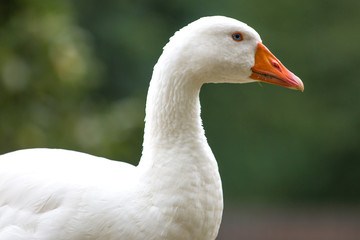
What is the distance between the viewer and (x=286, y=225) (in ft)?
24.5

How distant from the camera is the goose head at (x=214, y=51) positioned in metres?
2.40

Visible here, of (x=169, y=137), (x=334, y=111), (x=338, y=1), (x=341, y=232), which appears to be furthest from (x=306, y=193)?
(x=169, y=137)

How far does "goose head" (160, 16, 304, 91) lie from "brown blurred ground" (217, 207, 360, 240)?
5028 millimetres

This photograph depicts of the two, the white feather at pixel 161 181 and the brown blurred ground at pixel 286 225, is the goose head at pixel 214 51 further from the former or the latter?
the brown blurred ground at pixel 286 225

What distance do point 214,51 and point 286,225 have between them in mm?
5490

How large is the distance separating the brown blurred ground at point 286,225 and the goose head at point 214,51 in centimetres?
503

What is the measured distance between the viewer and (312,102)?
9875mm

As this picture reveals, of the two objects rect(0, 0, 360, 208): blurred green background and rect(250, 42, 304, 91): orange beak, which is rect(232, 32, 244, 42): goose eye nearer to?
rect(250, 42, 304, 91): orange beak

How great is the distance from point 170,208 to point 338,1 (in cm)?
881

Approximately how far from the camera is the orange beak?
8.29 ft

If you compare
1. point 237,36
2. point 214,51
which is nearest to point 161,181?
point 214,51

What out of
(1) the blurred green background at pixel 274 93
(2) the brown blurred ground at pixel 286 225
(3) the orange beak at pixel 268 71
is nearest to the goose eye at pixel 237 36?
(3) the orange beak at pixel 268 71

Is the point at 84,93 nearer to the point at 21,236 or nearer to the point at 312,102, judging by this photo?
the point at 21,236

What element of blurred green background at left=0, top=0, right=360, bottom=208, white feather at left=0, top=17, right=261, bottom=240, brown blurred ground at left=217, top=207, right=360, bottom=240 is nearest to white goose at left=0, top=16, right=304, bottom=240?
white feather at left=0, top=17, right=261, bottom=240
